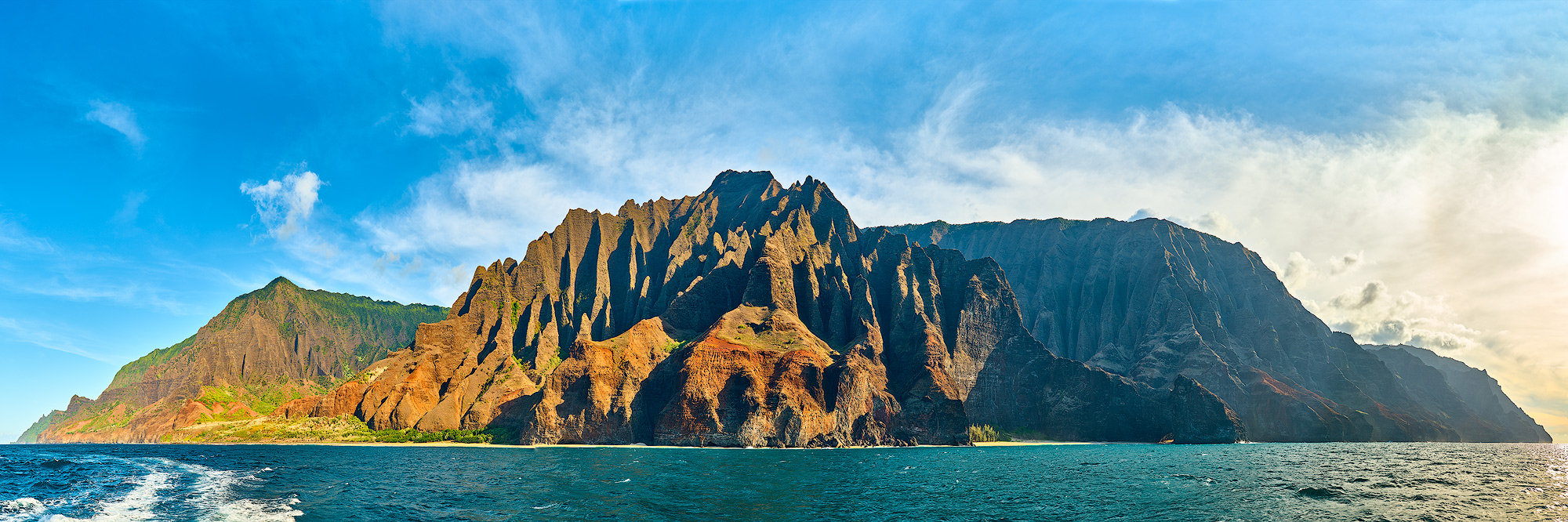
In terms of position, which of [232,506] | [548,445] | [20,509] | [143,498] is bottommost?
[548,445]

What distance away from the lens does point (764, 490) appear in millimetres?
63500

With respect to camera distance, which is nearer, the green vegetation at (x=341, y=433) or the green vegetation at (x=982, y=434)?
the green vegetation at (x=341, y=433)

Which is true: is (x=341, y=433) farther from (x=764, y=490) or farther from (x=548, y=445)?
(x=764, y=490)

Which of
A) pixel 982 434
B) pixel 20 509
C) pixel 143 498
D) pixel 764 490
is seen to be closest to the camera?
pixel 20 509

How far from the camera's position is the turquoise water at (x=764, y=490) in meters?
49.5

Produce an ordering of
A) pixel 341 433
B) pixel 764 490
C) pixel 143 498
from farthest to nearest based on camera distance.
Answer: pixel 341 433 < pixel 764 490 < pixel 143 498

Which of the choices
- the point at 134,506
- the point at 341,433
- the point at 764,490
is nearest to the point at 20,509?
the point at 134,506

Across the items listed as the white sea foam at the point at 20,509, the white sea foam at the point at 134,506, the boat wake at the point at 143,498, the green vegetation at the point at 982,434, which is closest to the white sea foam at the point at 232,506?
the boat wake at the point at 143,498

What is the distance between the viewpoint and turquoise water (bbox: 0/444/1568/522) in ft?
163

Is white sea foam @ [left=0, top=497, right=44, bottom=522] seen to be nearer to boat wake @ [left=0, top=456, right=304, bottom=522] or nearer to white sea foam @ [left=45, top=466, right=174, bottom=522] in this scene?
boat wake @ [left=0, top=456, right=304, bottom=522]

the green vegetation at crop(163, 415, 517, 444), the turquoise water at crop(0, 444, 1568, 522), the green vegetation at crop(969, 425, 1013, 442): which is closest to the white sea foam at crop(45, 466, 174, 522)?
the turquoise water at crop(0, 444, 1568, 522)

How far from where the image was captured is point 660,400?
17038cm

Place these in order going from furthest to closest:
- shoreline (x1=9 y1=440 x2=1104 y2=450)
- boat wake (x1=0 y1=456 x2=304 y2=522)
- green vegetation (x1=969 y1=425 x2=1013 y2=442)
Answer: green vegetation (x1=969 y1=425 x2=1013 y2=442), shoreline (x1=9 y1=440 x2=1104 y2=450), boat wake (x1=0 y1=456 x2=304 y2=522)

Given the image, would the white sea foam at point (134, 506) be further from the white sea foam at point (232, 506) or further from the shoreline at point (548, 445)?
the shoreline at point (548, 445)
